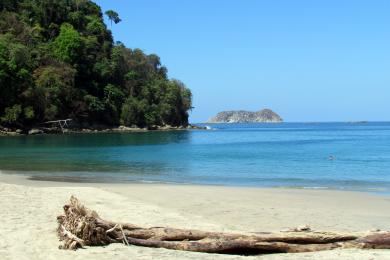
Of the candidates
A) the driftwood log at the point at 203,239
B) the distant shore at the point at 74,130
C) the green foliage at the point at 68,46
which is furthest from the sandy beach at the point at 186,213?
the green foliage at the point at 68,46

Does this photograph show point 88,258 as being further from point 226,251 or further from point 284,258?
point 284,258

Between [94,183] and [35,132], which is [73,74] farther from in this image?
[94,183]

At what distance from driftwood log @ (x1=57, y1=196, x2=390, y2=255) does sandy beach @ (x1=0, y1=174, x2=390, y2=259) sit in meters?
0.21

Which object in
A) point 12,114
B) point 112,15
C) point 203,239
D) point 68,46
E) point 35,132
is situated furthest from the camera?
point 112,15

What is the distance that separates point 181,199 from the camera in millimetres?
17688

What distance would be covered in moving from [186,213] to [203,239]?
4.57 metres

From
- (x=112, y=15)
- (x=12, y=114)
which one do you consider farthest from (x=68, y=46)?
(x=112, y=15)

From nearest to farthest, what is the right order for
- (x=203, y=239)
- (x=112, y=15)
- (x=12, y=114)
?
(x=203, y=239) → (x=12, y=114) → (x=112, y=15)

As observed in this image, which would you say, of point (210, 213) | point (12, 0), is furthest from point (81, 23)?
point (210, 213)

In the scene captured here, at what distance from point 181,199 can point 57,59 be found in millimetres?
100598

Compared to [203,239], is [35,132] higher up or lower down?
lower down

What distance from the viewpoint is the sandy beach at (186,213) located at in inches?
371

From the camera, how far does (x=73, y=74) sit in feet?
355

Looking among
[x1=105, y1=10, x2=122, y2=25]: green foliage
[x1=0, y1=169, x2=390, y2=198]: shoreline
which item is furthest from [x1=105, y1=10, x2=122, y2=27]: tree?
[x1=0, y1=169, x2=390, y2=198]: shoreline
